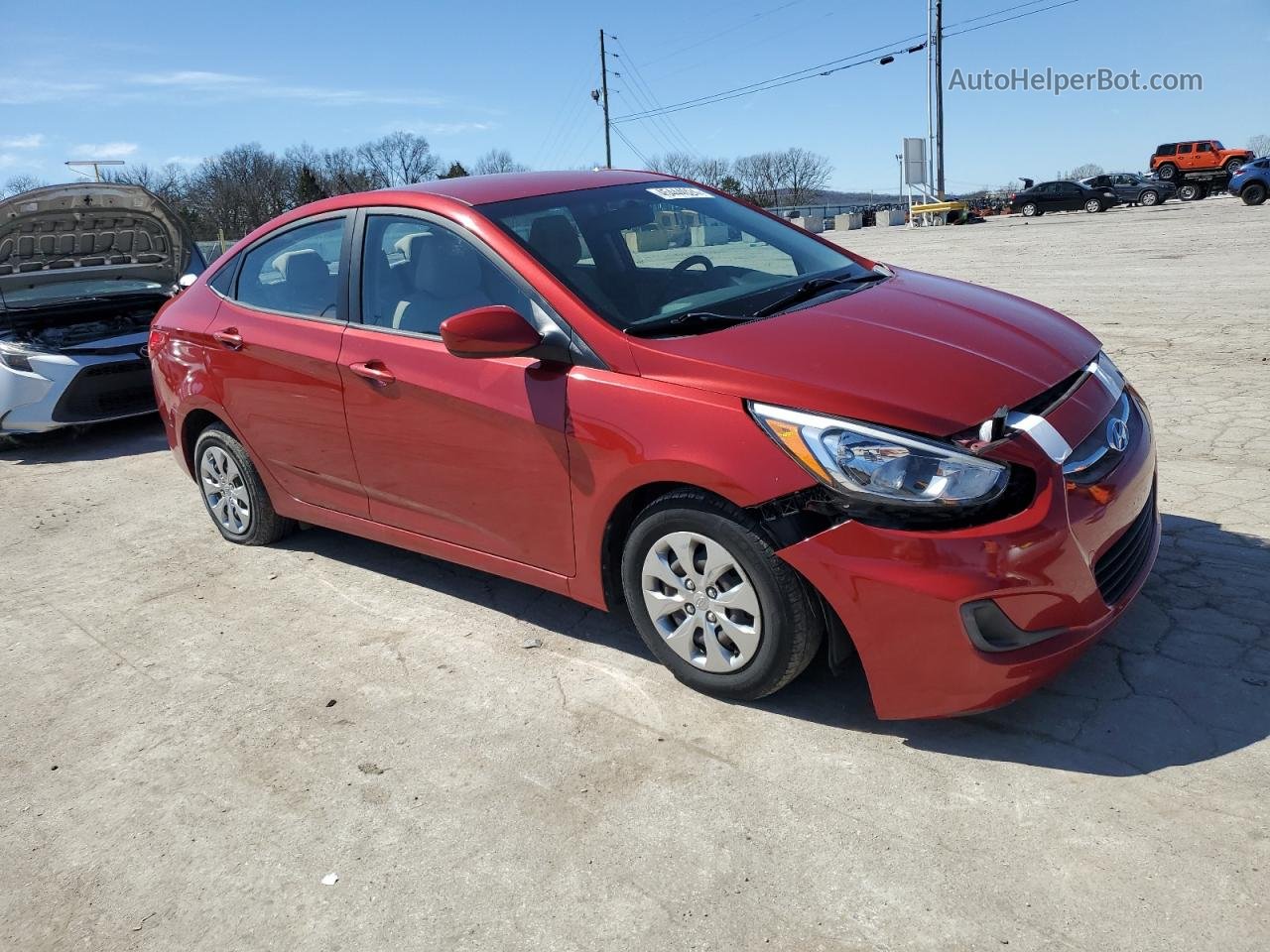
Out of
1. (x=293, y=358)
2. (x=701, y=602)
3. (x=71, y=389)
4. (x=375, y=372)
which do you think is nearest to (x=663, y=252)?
(x=375, y=372)

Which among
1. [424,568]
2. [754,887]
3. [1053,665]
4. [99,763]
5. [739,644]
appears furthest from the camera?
[424,568]

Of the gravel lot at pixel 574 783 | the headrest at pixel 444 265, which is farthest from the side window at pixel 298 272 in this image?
the gravel lot at pixel 574 783

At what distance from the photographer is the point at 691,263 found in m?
3.85

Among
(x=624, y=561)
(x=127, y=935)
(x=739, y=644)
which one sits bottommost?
(x=127, y=935)

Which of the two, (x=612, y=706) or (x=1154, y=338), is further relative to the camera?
(x=1154, y=338)

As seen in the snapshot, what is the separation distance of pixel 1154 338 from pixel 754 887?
7.52 meters

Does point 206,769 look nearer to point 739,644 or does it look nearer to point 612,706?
point 612,706

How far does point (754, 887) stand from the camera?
2449 millimetres

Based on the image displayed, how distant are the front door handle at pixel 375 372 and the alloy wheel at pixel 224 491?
1410 mm

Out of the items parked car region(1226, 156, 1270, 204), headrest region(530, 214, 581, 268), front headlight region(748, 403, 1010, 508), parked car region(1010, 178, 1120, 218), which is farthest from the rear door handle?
parked car region(1010, 178, 1120, 218)

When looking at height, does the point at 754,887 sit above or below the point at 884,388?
below

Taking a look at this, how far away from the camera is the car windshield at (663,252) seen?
137 inches

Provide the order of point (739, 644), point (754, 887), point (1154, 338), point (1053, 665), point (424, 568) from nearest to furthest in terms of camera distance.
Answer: point (754, 887)
point (1053, 665)
point (739, 644)
point (424, 568)
point (1154, 338)

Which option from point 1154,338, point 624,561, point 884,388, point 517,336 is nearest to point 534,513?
point 624,561
